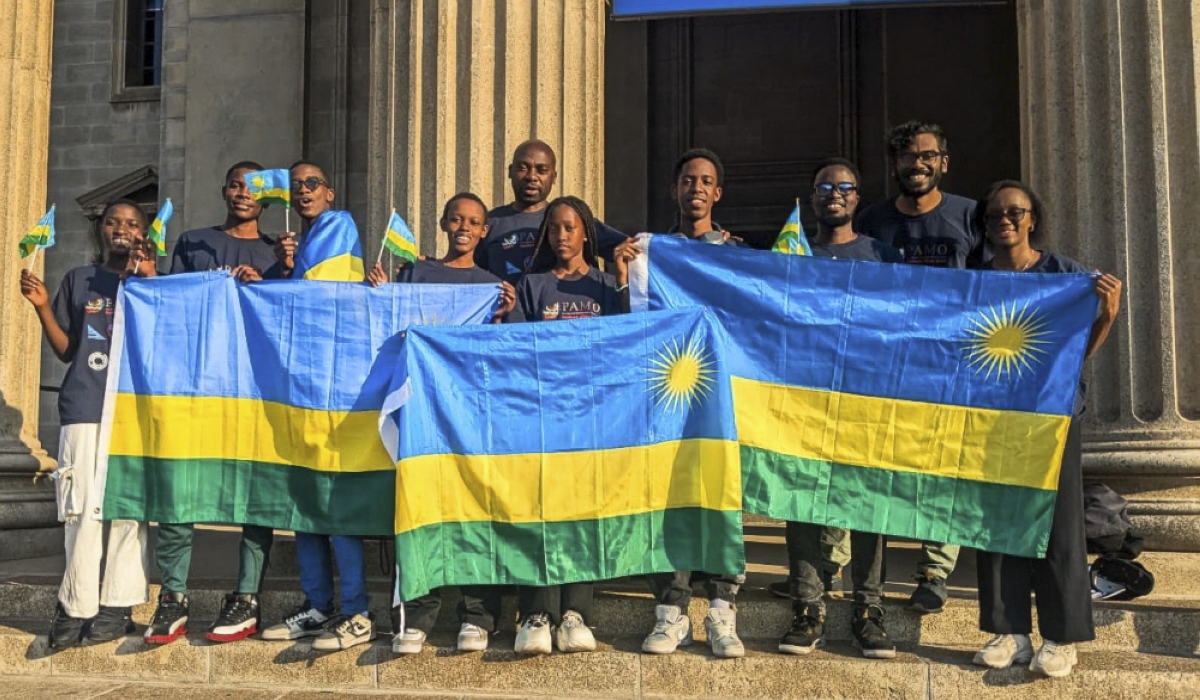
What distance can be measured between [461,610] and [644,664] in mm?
Answer: 889

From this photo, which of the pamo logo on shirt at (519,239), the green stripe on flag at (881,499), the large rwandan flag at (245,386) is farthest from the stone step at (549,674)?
the pamo logo on shirt at (519,239)

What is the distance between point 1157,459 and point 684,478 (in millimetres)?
2762

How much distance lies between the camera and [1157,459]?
6.55 m

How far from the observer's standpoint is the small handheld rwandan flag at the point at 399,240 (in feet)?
20.1

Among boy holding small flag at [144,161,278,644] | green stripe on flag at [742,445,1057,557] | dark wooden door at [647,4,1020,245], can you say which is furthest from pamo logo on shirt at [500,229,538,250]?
dark wooden door at [647,4,1020,245]

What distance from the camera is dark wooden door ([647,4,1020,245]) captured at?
645 inches

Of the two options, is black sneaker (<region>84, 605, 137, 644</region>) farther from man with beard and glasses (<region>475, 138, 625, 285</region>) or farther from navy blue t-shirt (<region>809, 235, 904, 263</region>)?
navy blue t-shirt (<region>809, 235, 904, 263</region>)

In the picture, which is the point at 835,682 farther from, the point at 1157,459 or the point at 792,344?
the point at 1157,459

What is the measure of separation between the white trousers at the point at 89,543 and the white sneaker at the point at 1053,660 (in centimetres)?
411

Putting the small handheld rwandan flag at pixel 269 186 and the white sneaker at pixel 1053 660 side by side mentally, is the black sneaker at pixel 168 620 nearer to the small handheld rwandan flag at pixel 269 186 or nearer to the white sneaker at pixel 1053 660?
the small handheld rwandan flag at pixel 269 186

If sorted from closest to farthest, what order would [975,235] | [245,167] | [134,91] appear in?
[975,235]
[245,167]
[134,91]

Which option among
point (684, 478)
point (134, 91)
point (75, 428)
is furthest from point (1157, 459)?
point (134, 91)

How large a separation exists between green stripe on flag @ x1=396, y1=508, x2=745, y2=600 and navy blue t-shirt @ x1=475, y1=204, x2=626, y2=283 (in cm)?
155

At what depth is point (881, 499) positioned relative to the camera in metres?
5.50
